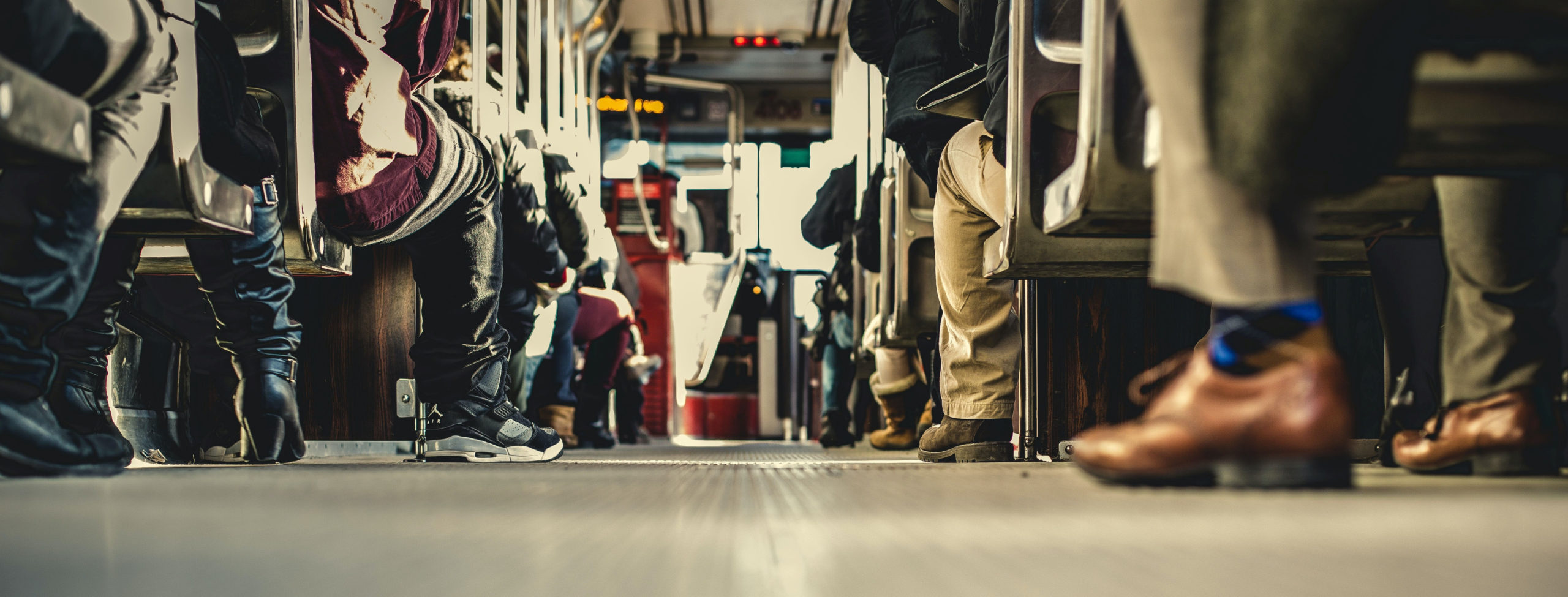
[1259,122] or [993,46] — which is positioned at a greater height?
[993,46]

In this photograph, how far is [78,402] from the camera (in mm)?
1580

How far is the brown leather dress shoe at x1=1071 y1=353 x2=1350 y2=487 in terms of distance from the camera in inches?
35.9

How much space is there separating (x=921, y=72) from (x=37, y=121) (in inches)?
73.8

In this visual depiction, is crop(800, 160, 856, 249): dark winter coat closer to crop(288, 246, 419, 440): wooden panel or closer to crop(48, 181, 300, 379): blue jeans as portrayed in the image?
crop(288, 246, 419, 440): wooden panel

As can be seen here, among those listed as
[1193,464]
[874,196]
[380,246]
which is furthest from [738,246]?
[1193,464]

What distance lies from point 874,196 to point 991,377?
1.84 m

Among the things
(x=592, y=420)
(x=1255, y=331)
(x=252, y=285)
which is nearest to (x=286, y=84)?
(x=252, y=285)

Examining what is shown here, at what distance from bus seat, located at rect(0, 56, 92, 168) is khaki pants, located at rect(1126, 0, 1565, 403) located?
980 millimetres

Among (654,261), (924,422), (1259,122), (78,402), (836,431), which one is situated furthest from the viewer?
(654,261)

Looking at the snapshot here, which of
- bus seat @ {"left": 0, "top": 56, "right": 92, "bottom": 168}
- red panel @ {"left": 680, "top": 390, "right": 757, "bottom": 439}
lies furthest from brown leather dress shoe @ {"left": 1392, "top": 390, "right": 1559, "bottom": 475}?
red panel @ {"left": 680, "top": 390, "right": 757, "bottom": 439}

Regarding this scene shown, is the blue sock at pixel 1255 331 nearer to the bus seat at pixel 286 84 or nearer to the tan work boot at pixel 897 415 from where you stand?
the bus seat at pixel 286 84

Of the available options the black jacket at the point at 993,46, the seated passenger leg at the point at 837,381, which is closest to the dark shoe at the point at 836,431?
the seated passenger leg at the point at 837,381

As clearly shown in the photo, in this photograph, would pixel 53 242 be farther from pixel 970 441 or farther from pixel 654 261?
pixel 654 261

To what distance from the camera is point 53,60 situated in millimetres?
1062
